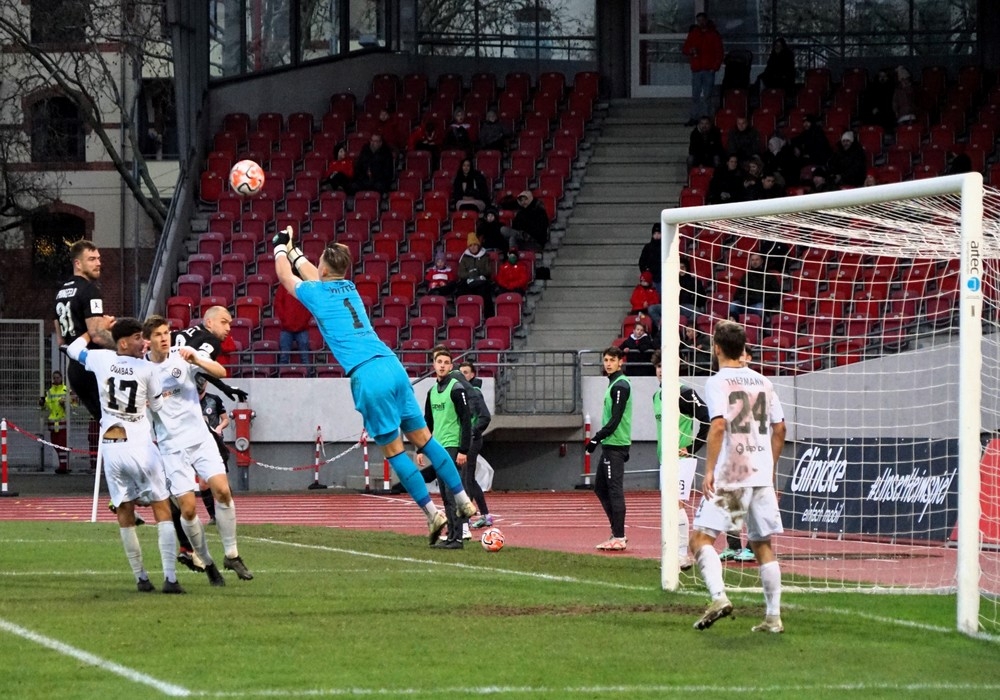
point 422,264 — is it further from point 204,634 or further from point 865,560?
point 204,634

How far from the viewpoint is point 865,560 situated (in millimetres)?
13711

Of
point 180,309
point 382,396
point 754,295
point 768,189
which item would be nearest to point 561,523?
point 754,295

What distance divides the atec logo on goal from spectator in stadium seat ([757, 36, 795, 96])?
71.1 feet

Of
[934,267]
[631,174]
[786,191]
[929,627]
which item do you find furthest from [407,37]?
[929,627]

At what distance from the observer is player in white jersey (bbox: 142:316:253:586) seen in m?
10.7

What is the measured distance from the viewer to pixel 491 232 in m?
25.9

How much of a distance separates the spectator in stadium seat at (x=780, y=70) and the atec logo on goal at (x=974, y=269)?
71.1ft

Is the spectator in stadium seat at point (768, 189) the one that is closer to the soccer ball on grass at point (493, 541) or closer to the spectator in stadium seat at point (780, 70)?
the spectator in stadium seat at point (780, 70)

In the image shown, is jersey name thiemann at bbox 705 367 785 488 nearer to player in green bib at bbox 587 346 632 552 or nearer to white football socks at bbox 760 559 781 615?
white football socks at bbox 760 559 781 615

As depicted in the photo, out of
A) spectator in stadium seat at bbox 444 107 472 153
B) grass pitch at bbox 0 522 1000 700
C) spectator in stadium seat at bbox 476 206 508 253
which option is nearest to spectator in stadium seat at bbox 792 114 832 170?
spectator in stadium seat at bbox 476 206 508 253

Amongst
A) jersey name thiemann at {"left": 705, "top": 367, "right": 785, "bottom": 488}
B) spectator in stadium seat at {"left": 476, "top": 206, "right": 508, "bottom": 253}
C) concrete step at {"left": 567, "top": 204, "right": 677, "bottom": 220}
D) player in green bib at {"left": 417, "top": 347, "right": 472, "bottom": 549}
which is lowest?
player in green bib at {"left": 417, "top": 347, "right": 472, "bottom": 549}

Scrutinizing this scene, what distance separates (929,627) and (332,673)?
4.01 meters

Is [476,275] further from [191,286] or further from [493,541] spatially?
[493,541]

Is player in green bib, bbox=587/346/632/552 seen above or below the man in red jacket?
below
